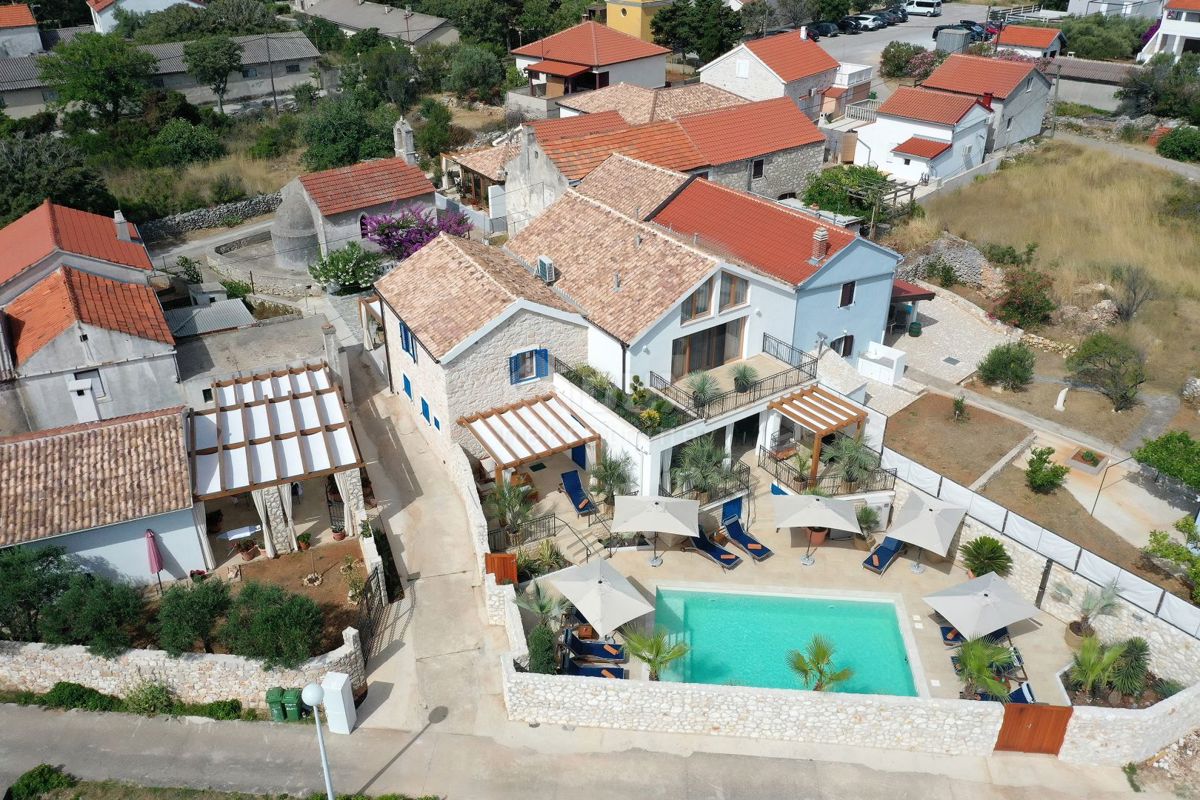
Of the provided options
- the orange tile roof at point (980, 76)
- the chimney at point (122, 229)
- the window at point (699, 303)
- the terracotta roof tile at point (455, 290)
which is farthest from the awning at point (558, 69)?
the window at point (699, 303)

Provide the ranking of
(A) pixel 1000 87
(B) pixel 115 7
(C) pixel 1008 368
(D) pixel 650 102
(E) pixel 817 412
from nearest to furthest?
(E) pixel 817 412 < (C) pixel 1008 368 < (D) pixel 650 102 < (A) pixel 1000 87 < (B) pixel 115 7

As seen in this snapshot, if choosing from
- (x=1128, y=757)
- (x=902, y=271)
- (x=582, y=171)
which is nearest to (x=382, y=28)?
(x=582, y=171)

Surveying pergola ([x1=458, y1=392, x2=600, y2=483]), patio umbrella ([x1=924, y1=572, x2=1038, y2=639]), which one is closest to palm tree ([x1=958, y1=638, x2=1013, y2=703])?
patio umbrella ([x1=924, y1=572, x2=1038, y2=639])

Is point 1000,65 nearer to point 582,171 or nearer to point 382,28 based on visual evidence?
point 582,171

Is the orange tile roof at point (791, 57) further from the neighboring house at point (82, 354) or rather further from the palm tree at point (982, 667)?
the palm tree at point (982, 667)

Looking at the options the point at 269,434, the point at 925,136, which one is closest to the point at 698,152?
the point at 925,136

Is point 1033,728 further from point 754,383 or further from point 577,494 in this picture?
point 577,494
